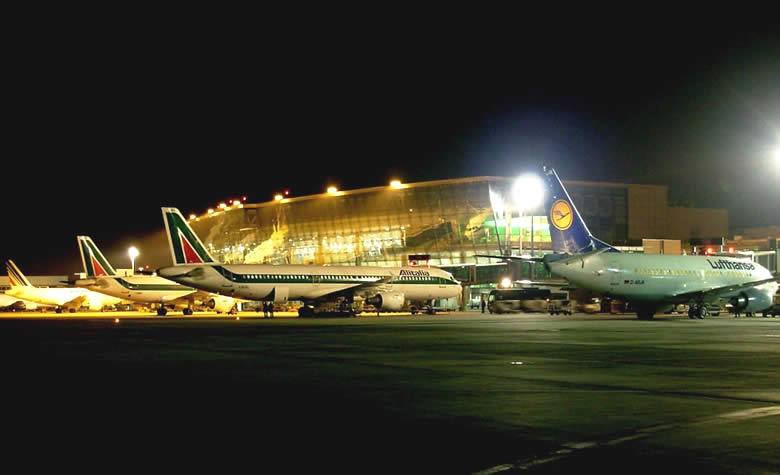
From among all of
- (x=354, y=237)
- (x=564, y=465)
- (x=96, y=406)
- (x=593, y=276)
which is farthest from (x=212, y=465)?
(x=354, y=237)

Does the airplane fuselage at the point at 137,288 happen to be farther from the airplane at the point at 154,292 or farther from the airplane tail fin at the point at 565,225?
the airplane tail fin at the point at 565,225

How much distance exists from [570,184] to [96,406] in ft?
306

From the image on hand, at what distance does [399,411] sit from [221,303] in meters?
61.2

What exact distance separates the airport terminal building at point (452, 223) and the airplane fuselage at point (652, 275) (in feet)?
122

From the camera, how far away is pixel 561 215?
46.6 m

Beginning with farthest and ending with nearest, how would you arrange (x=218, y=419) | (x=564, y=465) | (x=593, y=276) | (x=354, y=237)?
1. (x=354, y=237)
2. (x=593, y=276)
3. (x=218, y=419)
4. (x=564, y=465)

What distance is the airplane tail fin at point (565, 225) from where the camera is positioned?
150 ft

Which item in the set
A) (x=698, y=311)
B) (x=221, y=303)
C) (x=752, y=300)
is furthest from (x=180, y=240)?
(x=752, y=300)

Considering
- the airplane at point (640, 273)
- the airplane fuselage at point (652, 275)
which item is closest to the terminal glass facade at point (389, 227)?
the airplane fuselage at point (652, 275)

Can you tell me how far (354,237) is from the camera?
→ 4289 inches

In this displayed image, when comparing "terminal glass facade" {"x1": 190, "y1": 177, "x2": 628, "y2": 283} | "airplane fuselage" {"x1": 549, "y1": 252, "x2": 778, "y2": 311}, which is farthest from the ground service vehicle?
"terminal glass facade" {"x1": 190, "y1": 177, "x2": 628, "y2": 283}

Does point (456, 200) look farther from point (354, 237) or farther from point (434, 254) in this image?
point (354, 237)

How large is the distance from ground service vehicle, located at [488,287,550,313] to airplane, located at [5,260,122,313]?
1847 inches

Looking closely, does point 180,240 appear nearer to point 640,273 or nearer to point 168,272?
point 168,272
